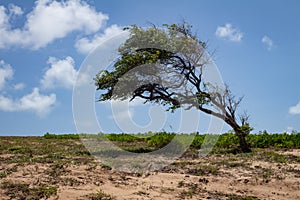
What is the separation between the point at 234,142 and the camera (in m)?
21.6

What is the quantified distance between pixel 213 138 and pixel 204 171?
11.9m

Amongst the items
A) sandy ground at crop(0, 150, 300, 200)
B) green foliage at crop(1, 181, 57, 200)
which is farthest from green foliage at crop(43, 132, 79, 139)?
green foliage at crop(1, 181, 57, 200)

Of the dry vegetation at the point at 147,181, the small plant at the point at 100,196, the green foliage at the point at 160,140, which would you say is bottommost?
the small plant at the point at 100,196

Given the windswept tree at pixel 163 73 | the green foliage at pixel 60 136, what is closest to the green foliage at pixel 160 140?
the windswept tree at pixel 163 73

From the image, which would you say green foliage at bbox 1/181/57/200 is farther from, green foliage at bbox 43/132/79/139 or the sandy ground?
green foliage at bbox 43/132/79/139

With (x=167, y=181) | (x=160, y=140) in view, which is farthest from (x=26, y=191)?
(x=160, y=140)

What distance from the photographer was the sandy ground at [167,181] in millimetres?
8523

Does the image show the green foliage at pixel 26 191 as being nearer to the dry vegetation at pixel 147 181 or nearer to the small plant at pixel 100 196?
the dry vegetation at pixel 147 181

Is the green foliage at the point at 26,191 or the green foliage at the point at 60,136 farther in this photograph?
the green foliage at the point at 60,136

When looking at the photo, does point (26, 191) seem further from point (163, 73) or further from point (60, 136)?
point (60, 136)

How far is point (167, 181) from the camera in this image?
982 centimetres

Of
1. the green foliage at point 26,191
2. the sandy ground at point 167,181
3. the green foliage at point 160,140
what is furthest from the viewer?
the green foliage at point 160,140

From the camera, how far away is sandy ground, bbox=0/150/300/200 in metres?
8.52

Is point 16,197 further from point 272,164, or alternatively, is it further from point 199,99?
point 199,99
